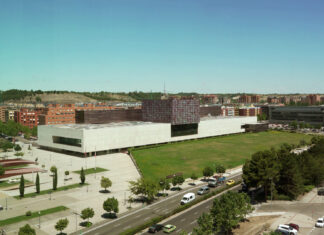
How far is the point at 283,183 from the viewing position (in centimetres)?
5450

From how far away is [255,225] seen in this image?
42750 millimetres

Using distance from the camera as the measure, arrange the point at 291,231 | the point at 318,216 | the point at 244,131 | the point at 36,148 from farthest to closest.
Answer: the point at 244,131 < the point at 36,148 < the point at 318,216 < the point at 291,231

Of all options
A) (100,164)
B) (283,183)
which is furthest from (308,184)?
(100,164)

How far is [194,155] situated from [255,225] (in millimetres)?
55400

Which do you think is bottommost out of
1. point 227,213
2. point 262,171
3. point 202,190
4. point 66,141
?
point 202,190

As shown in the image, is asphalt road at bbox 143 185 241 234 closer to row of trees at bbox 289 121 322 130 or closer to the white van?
the white van

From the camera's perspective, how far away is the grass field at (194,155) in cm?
7965

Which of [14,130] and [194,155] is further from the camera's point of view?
[14,130]

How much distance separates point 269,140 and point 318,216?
90.7 meters

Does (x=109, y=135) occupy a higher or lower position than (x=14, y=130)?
higher

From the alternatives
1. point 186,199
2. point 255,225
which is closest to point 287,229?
point 255,225

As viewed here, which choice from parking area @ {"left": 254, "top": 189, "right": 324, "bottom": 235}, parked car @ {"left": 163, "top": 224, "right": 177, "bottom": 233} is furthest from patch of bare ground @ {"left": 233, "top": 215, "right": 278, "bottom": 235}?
parked car @ {"left": 163, "top": 224, "right": 177, "bottom": 233}

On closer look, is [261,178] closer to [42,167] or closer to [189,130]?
[42,167]

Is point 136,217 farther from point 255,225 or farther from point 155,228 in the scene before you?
point 255,225
